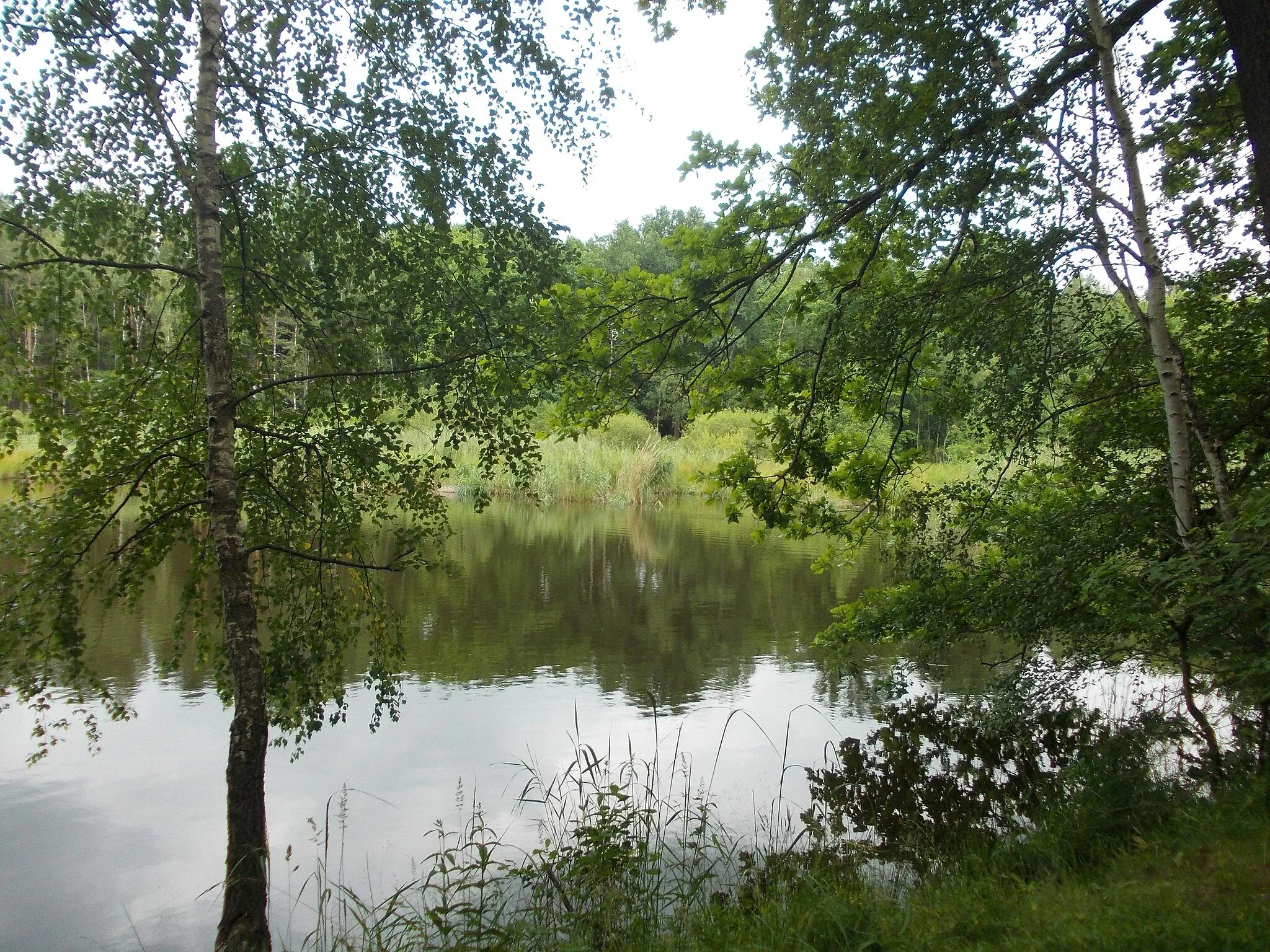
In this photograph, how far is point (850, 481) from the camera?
6.13m

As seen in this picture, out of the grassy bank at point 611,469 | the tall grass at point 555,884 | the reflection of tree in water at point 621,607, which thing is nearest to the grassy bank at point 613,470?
the grassy bank at point 611,469

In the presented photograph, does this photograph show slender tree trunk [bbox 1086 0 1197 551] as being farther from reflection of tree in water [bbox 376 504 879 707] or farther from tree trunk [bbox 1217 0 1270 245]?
reflection of tree in water [bbox 376 504 879 707]

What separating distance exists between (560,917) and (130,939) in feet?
7.89

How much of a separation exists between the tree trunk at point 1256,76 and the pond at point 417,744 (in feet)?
12.7

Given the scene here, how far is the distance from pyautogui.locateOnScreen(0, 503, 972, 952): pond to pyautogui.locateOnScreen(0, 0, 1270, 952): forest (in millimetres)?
354

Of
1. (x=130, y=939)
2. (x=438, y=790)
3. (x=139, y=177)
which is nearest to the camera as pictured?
(x=139, y=177)

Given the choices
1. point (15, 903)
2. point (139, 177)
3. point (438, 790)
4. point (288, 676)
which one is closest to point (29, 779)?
point (15, 903)

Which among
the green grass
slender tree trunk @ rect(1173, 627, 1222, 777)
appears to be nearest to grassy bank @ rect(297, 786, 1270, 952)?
the green grass

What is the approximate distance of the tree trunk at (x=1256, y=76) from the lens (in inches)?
119

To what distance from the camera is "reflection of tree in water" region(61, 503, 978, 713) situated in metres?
8.96

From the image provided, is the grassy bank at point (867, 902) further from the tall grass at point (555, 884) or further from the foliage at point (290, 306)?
the foliage at point (290, 306)

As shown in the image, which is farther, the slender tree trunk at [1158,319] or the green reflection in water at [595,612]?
the green reflection in water at [595,612]

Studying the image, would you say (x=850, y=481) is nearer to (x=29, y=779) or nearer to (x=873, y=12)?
(x=873, y=12)

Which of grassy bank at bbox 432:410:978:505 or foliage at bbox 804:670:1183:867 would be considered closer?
foliage at bbox 804:670:1183:867
